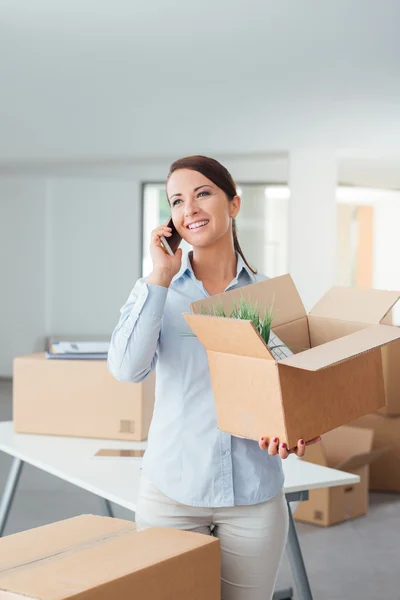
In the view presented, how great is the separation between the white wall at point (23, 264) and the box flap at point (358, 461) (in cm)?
605

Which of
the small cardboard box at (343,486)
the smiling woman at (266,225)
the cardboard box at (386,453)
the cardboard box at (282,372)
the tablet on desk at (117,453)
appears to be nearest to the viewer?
the cardboard box at (282,372)

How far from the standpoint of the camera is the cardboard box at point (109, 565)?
1.05m

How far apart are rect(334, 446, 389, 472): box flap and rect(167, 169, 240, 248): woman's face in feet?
7.59

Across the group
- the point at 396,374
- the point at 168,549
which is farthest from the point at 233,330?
the point at 396,374

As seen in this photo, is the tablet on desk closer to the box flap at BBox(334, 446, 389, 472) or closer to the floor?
the floor

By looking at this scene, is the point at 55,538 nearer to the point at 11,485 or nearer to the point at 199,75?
the point at 11,485

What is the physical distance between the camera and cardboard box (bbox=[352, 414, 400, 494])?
3838 mm

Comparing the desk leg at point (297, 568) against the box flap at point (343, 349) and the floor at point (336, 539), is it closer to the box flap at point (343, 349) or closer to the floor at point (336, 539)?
the floor at point (336, 539)

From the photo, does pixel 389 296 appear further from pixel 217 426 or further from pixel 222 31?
pixel 222 31

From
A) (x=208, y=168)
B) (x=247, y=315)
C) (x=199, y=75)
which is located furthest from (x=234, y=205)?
(x=199, y=75)

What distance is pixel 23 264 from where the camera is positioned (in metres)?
8.99

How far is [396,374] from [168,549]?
115 inches

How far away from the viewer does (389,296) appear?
135 centimetres

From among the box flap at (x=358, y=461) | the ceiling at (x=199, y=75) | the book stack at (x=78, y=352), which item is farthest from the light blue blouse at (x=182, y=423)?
the ceiling at (x=199, y=75)
